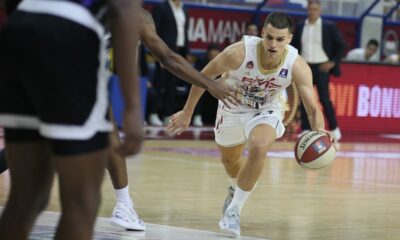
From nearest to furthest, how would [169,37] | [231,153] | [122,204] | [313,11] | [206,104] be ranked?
1. [122,204]
2. [231,153]
3. [313,11]
4. [169,37]
5. [206,104]

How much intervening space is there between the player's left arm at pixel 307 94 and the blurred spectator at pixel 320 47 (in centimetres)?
831

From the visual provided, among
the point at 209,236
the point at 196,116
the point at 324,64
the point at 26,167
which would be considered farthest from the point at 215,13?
the point at 26,167

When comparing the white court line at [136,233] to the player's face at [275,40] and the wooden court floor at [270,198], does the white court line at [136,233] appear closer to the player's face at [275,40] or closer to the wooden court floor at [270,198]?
the wooden court floor at [270,198]

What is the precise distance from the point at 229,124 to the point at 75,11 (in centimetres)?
416

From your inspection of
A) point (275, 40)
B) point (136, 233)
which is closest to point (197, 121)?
point (275, 40)

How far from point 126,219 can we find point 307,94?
5.82ft

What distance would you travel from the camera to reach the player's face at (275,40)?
7.42 metres

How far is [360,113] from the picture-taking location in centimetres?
1872

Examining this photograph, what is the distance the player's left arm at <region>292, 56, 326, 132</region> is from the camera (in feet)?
24.0

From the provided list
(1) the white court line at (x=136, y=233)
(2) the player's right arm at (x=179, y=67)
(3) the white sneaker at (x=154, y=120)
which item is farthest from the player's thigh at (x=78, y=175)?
(3) the white sneaker at (x=154, y=120)

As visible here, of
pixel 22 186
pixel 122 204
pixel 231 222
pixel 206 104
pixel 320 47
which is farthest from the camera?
pixel 206 104

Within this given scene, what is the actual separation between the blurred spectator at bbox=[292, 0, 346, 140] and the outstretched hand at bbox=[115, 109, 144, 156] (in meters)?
12.3

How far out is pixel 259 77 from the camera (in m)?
7.55

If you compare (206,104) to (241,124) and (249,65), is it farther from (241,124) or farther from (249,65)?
(249,65)
